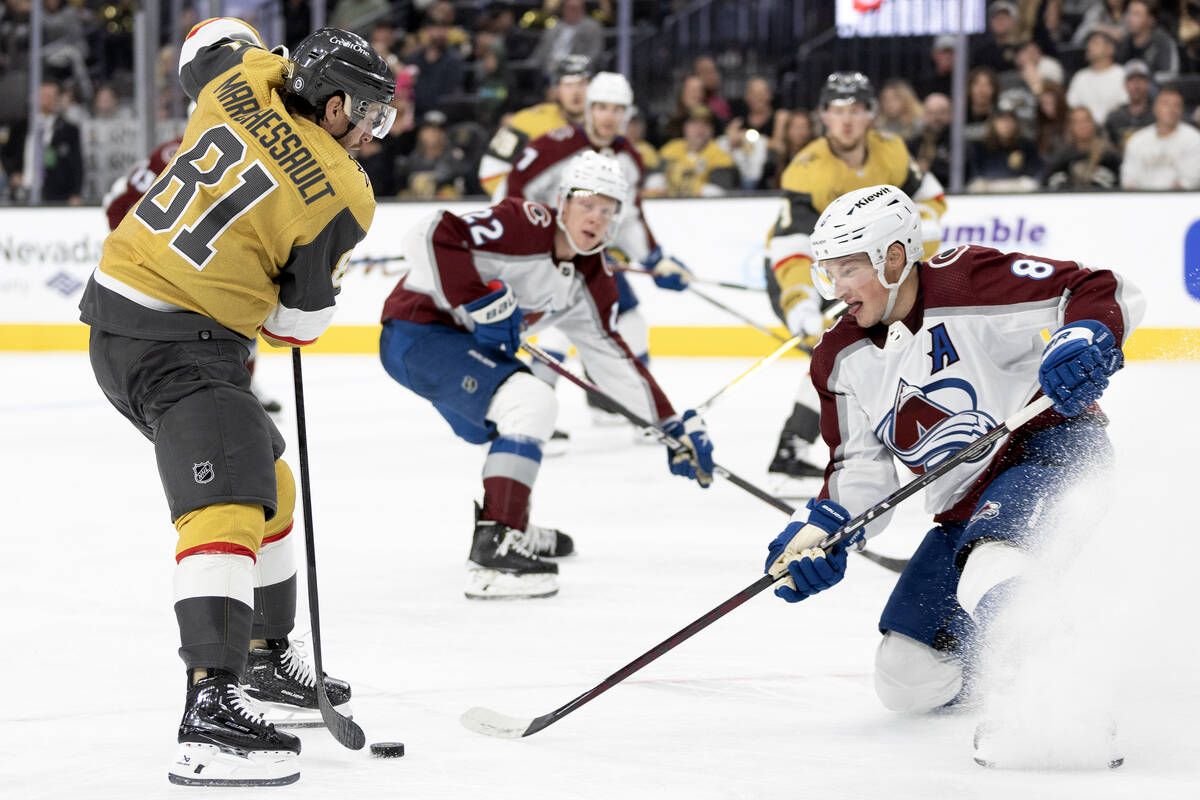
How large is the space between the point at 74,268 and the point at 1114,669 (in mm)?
7938

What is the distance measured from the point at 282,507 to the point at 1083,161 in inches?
260

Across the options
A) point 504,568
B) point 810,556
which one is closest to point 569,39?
point 504,568

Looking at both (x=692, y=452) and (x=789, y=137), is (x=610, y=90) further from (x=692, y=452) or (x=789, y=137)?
(x=789, y=137)

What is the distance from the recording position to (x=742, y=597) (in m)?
2.47

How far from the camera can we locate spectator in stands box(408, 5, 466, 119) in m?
10.3

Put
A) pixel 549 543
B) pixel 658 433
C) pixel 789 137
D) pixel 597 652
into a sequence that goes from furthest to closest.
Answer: pixel 789 137
pixel 549 543
pixel 658 433
pixel 597 652

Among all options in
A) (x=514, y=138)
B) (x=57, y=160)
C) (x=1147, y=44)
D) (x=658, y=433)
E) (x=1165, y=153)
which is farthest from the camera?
(x=57, y=160)

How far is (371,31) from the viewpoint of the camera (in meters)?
10.8

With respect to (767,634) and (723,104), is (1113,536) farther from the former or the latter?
(723,104)

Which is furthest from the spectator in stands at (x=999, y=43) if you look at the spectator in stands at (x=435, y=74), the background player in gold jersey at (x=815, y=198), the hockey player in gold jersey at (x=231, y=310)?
the hockey player in gold jersey at (x=231, y=310)

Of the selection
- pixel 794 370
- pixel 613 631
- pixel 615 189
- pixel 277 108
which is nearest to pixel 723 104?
pixel 794 370

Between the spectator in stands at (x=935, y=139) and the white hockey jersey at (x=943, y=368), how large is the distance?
6.23 metres

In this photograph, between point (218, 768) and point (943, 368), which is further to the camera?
point (943, 368)

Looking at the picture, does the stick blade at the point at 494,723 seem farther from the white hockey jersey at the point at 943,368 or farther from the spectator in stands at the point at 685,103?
the spectator in stands at the point at 685,103
